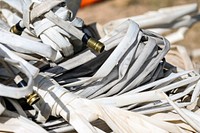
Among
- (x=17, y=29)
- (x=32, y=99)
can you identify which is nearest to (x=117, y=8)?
(x=17, y=29)

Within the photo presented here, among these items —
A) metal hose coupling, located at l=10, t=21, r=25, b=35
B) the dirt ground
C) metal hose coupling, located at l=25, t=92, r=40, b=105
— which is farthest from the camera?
the dirt ground

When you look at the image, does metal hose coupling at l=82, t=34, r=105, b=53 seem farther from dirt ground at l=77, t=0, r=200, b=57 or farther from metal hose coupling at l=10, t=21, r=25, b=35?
dirt ground at l=77, t=0, r=200, b=57

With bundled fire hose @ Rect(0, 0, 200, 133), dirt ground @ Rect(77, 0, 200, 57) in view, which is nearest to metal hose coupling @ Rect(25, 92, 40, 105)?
bundled fire hose @ Rect(0, 0, 200, 133)

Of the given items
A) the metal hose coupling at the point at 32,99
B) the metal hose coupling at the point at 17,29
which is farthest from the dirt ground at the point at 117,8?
the metal hose coupling at the point at 32,99

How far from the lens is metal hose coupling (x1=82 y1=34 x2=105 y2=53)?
78 centimetres

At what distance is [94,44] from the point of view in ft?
2.58

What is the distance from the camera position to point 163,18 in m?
1.22

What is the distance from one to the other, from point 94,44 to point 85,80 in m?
0.05

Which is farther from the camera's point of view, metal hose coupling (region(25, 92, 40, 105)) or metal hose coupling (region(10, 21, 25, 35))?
metal hose coupling (region(10, 21, 25, 35))

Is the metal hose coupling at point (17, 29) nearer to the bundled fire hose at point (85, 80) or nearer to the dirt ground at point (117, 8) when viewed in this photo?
→ the bundled fire hose at point (85, 80)

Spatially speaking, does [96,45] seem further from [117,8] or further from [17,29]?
[117,8]

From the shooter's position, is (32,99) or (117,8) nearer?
(32,99)

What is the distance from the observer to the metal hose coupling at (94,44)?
78cm

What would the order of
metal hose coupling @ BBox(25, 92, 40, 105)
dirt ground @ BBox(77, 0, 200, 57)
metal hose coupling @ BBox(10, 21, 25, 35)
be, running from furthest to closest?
dirt ground @ BBox(77, 0, 200, 57) → metal hose coupling @ BBox(10, 21, 25, 35) → metal hose coupling @ BBox(25, 92, 40, 105)
